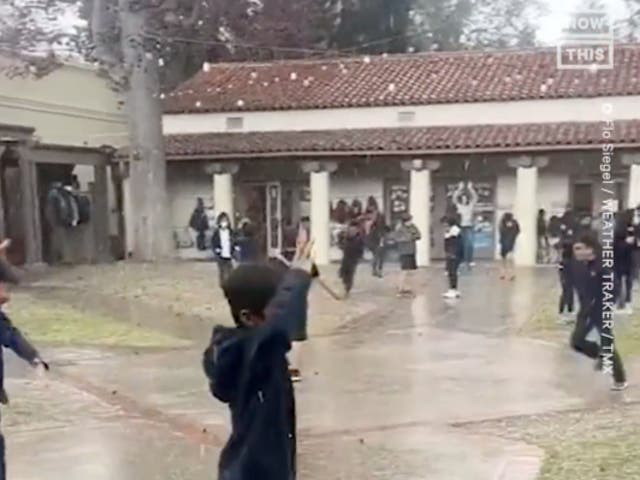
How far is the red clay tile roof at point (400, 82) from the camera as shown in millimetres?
29359

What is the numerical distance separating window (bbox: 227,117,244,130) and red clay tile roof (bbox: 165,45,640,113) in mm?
304

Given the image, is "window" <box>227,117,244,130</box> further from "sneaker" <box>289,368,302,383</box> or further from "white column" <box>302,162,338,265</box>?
"sneaker" <box>289,368,302,383</box>

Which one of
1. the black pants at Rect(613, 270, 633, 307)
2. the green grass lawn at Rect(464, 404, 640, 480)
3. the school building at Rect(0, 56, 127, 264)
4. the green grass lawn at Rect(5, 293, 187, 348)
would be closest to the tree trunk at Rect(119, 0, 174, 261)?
the school building at Rect(0, 56, 127, 264)

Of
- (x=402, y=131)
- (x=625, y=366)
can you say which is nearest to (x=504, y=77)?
(x=402, y=131)

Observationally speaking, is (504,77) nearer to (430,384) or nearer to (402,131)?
(402,131)

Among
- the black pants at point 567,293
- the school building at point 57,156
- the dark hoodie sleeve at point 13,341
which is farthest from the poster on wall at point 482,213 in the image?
the dark hoodie sleeve at point 13,341

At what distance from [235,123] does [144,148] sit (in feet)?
17.3

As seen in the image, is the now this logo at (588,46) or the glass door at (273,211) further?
the glass door at (273,211)

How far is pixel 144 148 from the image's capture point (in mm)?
26922

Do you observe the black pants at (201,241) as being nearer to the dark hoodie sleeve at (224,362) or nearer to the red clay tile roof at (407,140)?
the red clay tile roof at (407,140)

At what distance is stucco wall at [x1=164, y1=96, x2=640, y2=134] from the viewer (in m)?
28.5

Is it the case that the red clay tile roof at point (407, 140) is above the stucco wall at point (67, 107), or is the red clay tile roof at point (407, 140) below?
below

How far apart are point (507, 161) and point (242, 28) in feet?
39.4

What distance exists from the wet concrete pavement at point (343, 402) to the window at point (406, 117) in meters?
15.1
